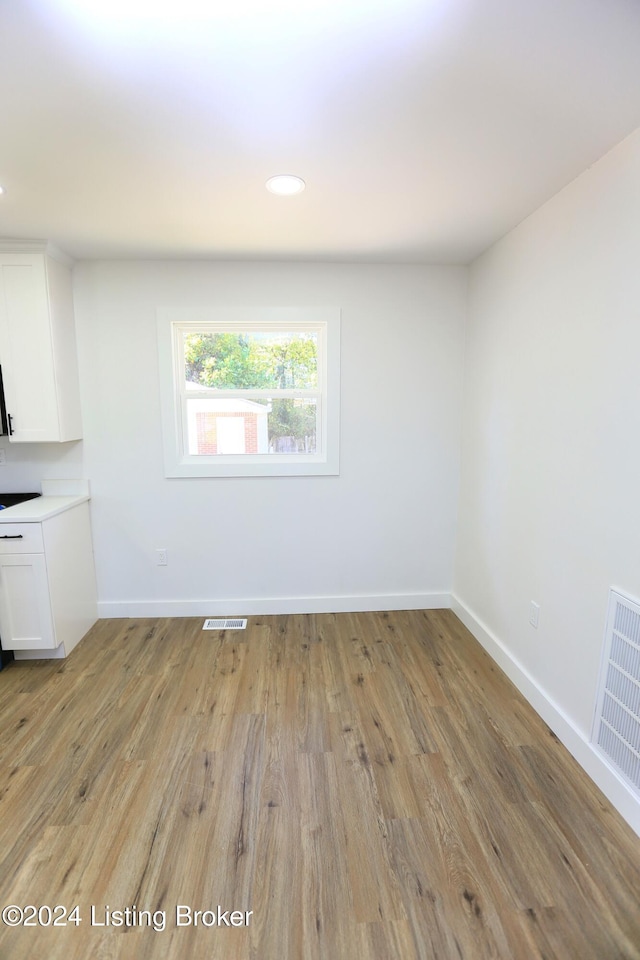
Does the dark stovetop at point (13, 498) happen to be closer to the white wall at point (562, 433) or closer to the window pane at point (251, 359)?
the window pane at point (251, 359)

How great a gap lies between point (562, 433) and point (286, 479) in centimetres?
175

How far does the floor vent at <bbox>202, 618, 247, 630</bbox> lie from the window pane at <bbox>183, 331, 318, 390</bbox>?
1.69 m

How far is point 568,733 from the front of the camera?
1844 millimetres

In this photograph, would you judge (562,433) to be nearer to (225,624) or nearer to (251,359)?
(251,359)

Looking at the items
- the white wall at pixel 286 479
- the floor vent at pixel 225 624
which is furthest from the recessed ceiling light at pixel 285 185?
the floor vent at pixel 225 624

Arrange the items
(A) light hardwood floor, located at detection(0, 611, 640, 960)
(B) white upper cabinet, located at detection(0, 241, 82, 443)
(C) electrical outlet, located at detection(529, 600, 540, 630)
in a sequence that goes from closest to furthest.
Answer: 1. (A) light hardwood floor, located at detection(0, 611, 640, 960)
2. (C) electrical outlet, located at detection(529, 600, 540, 630)
3. (B) white upper cabinet, located at detection(0, 241, 82, 443)

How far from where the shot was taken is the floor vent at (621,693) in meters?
1.51

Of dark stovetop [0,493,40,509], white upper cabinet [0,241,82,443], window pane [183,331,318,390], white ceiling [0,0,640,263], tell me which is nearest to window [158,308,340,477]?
window pane [183,331,318,390]

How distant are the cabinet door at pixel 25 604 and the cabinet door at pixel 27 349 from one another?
2.54 ft

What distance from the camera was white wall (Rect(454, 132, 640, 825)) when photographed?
1.56 metres

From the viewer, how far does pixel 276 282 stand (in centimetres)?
279

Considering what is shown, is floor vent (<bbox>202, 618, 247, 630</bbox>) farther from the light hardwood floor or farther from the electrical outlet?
the electrical outlet

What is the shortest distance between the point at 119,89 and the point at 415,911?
8.67 feet

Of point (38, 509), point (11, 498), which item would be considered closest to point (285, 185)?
point (38, 509)
